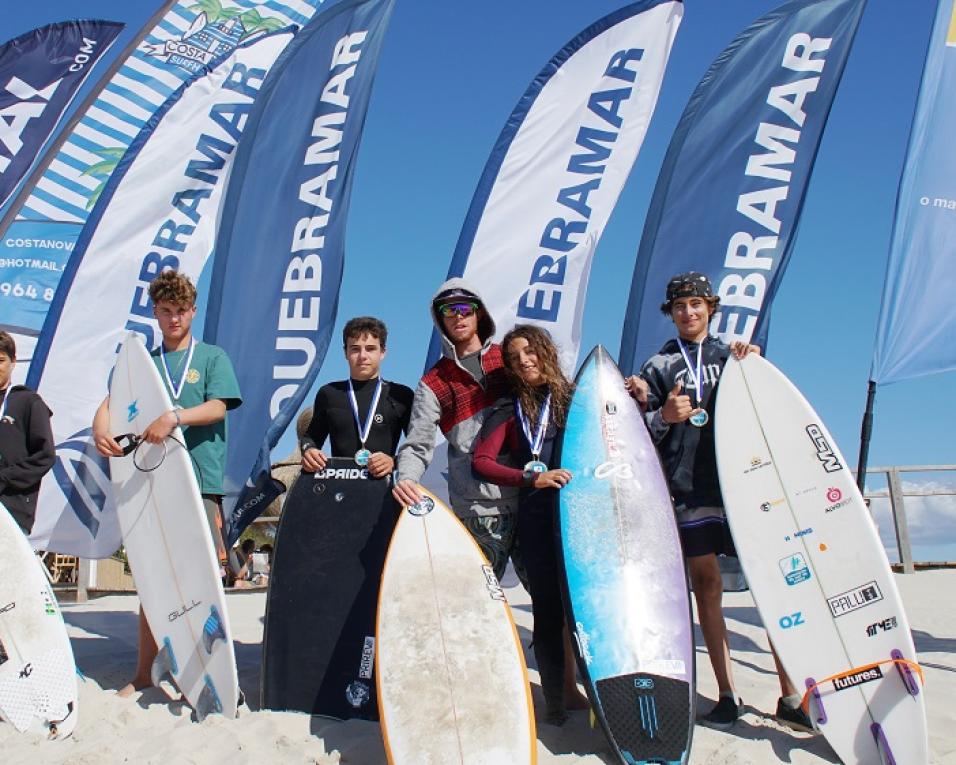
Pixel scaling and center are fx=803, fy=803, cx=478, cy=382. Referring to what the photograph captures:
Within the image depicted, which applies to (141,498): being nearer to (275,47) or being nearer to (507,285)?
(507,285)

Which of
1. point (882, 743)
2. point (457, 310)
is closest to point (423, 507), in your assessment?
point (457, 310)

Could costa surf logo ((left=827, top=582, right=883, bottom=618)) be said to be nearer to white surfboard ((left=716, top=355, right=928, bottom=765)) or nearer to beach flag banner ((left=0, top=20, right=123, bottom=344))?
white surfboard ((left=716, top=355, right=928, bottom=765))

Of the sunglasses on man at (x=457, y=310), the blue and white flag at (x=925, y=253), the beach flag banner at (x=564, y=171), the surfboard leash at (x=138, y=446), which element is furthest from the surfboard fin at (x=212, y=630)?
the blue and white flag at (x=925, y=253)

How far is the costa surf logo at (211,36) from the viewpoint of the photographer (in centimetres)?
705

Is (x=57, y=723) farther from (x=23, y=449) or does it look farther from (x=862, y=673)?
(x=862, y=673)

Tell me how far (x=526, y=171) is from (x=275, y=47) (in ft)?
9.51

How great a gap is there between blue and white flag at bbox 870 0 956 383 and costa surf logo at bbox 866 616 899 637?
162cm

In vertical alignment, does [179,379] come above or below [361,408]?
above

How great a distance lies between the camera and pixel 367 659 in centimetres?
320

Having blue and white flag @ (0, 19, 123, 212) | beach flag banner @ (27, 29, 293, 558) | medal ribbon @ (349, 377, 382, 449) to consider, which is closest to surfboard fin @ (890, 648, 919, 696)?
medal ribbon @ (349, 377, 382, 449)

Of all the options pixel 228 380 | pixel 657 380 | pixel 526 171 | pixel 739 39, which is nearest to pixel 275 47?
Result: pixel 526 171

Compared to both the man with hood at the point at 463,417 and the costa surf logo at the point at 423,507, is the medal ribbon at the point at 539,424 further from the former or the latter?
the costa surf logo at the point at 423,507

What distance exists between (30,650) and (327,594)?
48.1 inches

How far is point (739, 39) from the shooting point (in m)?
5.14
